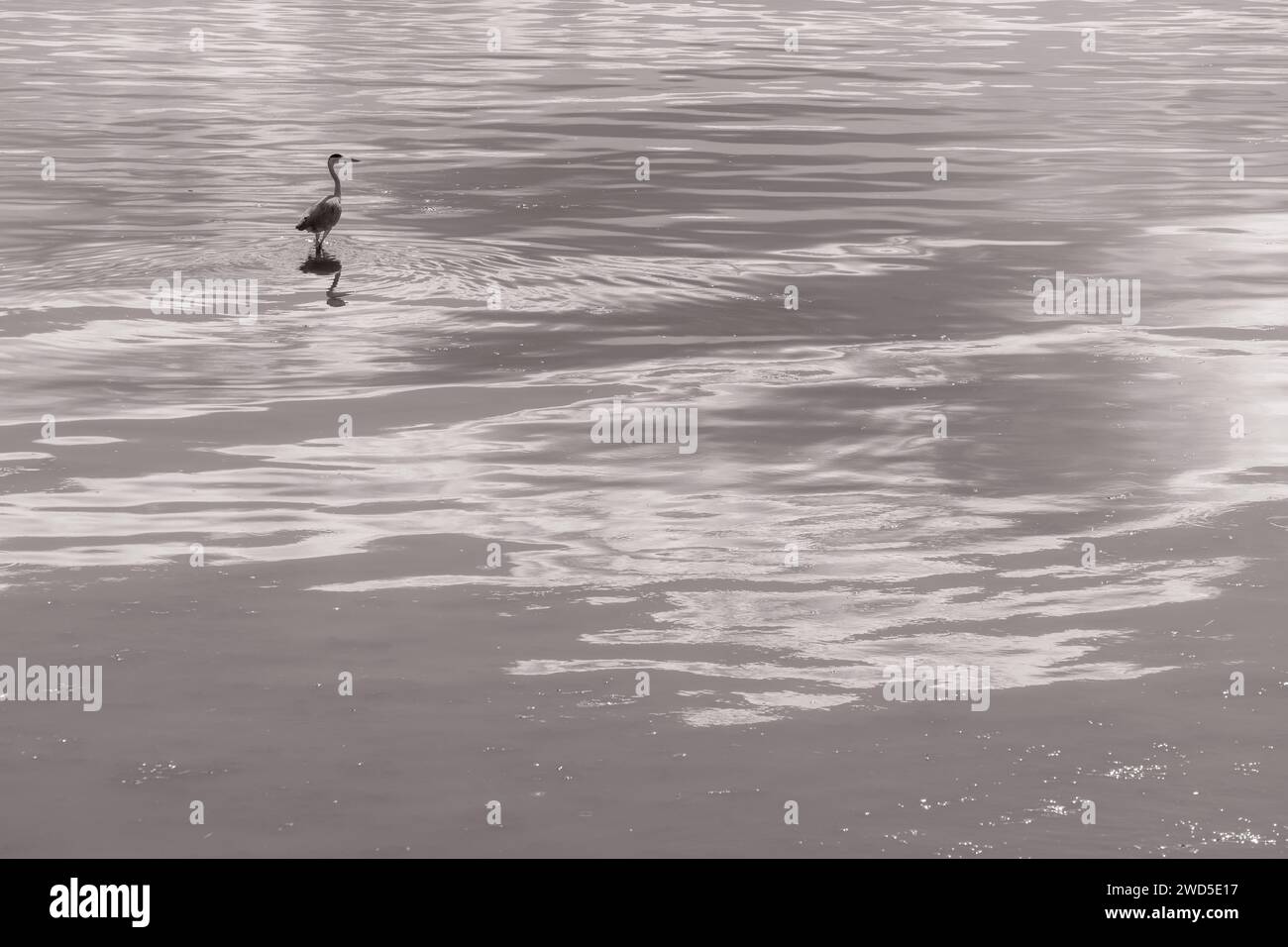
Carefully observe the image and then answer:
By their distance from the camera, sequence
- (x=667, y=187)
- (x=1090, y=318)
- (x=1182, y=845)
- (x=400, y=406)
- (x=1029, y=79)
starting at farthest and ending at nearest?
(x=1029, y=79)
(x=667, y=187)
(x=1090, y=318)
(x=400, y=406)
(x=1182, y=845)

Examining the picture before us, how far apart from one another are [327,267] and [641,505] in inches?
333

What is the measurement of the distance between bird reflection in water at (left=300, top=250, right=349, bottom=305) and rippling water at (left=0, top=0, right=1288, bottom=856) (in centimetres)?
9

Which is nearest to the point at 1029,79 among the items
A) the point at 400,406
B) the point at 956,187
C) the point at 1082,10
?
the point at 956,187

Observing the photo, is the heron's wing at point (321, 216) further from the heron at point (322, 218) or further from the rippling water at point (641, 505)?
the rippling water at point (641, 505)

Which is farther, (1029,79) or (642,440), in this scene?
(1029,79)

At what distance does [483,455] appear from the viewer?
47.0ft

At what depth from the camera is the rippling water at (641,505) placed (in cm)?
932

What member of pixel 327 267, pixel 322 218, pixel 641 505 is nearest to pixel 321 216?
pixel 322 218

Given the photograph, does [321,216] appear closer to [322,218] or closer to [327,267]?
[322,218]

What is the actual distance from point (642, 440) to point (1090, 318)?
20.8 feet

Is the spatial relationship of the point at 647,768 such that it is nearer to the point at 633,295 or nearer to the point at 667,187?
the point at 633,295

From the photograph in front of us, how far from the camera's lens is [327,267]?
20.6m

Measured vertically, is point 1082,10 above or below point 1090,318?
above

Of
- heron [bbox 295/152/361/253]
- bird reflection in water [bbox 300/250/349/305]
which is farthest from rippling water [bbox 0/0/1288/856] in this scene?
heron [bbox 295/152/361/253]
